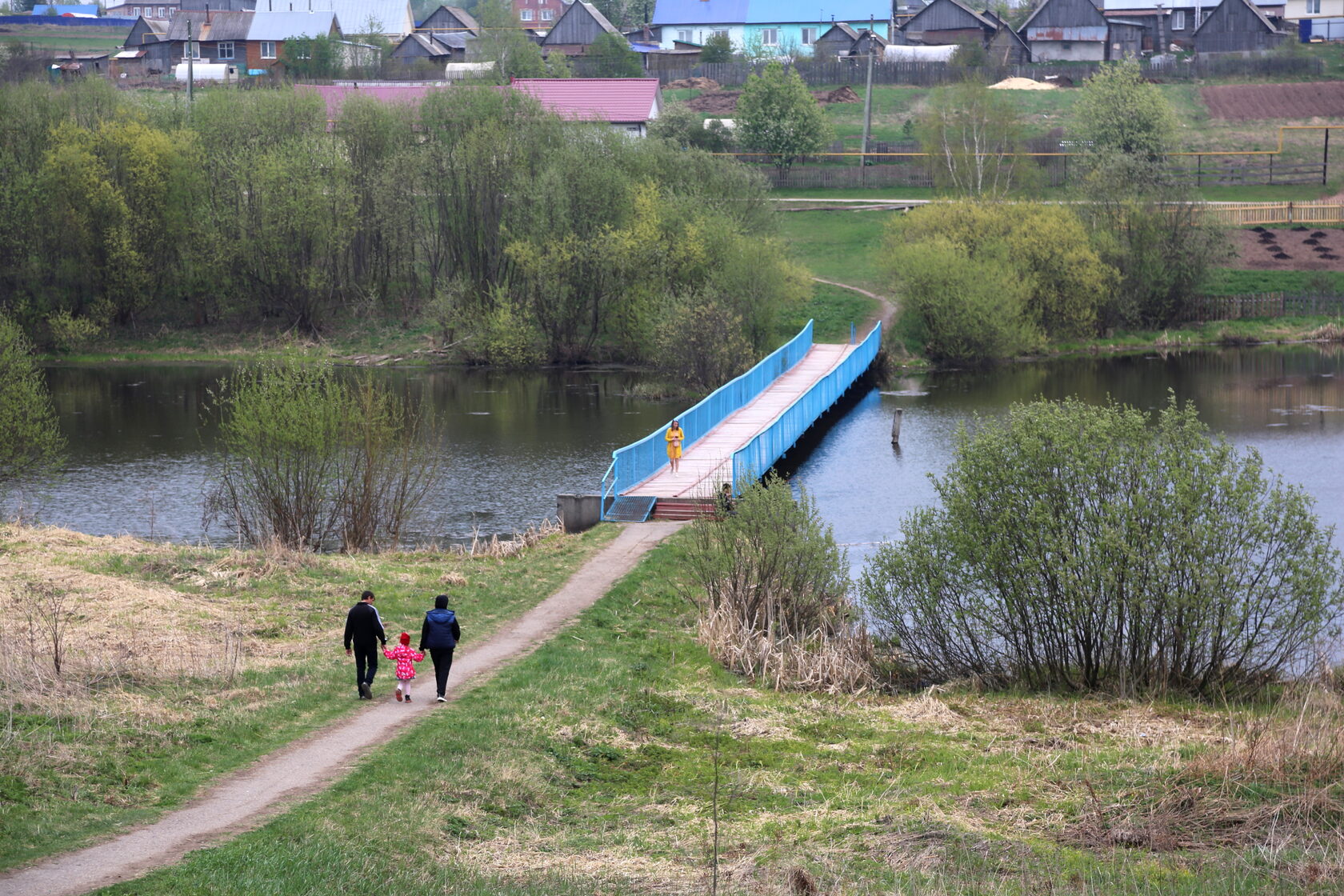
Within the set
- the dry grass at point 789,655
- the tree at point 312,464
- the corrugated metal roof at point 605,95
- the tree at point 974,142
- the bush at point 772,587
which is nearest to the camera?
the dry grass at point 789,655

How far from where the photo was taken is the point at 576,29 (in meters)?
107

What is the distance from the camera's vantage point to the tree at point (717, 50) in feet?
325

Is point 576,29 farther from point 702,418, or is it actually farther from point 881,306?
point 702,418

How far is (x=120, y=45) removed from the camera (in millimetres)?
122625

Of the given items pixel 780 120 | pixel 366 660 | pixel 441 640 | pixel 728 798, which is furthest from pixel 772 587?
pixel 780 120

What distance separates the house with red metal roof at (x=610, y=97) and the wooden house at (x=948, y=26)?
31.1 metres

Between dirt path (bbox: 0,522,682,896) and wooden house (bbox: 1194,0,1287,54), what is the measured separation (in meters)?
92.1

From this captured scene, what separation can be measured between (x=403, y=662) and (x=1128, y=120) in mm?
64180

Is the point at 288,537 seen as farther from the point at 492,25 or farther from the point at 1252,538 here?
the point at 492,25

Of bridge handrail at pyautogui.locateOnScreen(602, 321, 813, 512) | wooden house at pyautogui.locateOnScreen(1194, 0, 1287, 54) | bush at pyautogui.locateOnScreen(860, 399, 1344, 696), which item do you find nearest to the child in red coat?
bush at pyautogui.locateOnScreen(860, 399, 1344, 696)

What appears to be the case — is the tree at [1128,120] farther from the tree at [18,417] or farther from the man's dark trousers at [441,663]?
the man's dark trousers at [441,663]

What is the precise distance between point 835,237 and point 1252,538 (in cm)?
5158

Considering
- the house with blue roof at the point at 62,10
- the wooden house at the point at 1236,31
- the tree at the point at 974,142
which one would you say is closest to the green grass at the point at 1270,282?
the tree at the point at 974,142

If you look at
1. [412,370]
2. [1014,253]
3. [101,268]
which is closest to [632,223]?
[412,370]
